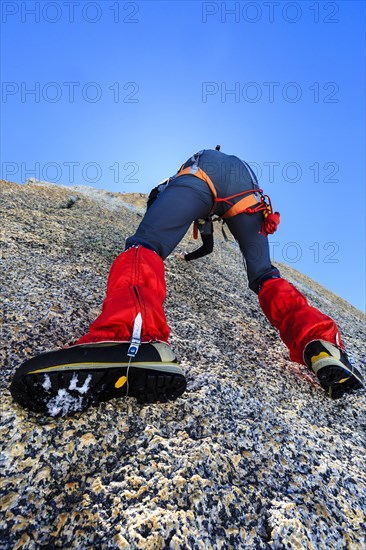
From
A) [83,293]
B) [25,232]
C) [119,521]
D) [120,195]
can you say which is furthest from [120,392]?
[120,195]

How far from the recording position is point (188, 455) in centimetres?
268

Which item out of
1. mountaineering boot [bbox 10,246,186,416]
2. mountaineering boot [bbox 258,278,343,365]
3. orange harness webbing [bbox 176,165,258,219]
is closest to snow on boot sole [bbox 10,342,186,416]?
mountaineering boot [bbox 10,246,186,416]

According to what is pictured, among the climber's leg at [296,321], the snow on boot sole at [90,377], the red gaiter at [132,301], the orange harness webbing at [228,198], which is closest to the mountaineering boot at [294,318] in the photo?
the climber's leg at [296,321]

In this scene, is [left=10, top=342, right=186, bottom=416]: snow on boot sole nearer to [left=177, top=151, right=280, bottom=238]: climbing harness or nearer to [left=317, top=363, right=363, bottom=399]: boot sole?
[left=317, top=363, right=363, bottom=399]: boot sole

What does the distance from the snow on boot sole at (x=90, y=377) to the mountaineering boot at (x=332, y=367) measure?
1.66m

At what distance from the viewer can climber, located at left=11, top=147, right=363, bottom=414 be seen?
262cm

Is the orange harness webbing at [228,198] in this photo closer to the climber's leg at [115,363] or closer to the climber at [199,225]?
the climber at [199,225]

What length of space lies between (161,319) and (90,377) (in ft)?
2.76

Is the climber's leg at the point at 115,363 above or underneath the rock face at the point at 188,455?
above

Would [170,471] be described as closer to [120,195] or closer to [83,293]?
[83,293]

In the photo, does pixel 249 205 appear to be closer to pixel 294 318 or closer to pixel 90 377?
pixel 294 318

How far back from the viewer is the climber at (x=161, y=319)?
262 cm

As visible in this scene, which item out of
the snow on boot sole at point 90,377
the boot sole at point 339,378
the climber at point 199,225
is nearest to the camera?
the snow on boot sole at point 90,377

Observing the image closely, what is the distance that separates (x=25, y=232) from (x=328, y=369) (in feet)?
18.6
